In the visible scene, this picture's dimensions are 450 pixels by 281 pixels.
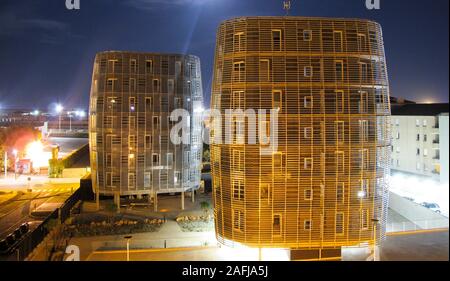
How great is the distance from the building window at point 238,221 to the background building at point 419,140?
32786 mm

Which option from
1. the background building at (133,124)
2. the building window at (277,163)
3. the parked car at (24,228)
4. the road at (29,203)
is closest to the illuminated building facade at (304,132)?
the building window at (277,163)

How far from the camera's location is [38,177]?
6109 cm

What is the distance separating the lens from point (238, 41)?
2405 cm

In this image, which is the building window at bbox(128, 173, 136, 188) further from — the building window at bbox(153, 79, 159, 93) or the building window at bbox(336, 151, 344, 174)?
the building window at bbox(336, 151, 344, 174)

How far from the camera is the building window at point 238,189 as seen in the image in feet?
78.3

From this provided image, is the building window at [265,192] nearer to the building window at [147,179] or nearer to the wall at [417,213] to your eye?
the wall at [417,213]

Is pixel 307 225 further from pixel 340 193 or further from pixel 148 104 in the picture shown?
pixel 148 104

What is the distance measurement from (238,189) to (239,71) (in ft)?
22.4

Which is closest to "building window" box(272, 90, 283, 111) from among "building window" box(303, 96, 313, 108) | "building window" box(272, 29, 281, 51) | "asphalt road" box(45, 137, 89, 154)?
"building window" box(303, 96, 313, 108)

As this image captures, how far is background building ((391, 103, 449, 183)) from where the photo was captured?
167 feet

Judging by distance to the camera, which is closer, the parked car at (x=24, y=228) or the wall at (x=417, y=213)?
→ the parked car at (x=24, y=228)

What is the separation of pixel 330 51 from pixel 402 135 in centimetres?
3806
